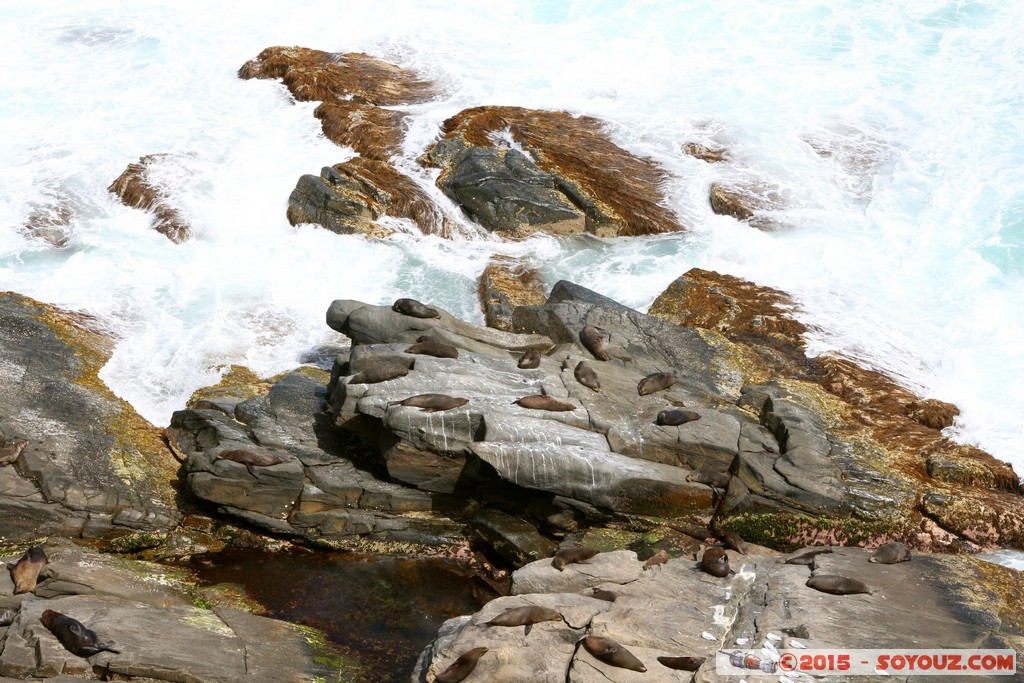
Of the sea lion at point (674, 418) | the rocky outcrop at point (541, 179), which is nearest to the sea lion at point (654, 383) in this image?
the sea lion at point (674, 418)

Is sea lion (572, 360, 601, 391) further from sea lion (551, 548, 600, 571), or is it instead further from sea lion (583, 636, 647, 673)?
sea lion (583, 636, 647, 673)

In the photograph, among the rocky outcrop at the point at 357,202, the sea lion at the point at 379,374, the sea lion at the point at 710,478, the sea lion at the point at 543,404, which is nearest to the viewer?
the sea lion at the point at 710,478

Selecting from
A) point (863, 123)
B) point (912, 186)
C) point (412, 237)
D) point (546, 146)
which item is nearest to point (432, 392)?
point (412, 237)

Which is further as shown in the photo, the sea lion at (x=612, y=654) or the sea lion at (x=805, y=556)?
the sea lion at (x=805, y=556)

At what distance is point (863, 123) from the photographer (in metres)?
23.2

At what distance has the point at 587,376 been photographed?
12.7 metres

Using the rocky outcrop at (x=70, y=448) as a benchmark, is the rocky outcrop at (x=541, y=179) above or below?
above

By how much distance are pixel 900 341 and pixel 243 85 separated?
16288 millimetres

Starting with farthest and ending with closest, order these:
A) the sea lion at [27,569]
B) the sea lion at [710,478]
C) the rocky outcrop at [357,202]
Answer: the rocky outcrop at [357,202] < the sea lion at [710,478] < the sea lion at [27,569]

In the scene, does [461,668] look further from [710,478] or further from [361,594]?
[710,478]

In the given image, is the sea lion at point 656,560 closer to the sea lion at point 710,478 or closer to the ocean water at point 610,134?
the sea lion at point 710,478

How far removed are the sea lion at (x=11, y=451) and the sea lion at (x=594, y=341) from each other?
7304mm

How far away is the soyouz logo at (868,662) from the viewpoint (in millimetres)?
8203

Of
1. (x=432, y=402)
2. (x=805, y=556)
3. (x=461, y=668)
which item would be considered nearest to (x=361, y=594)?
(x=432, y=402)
